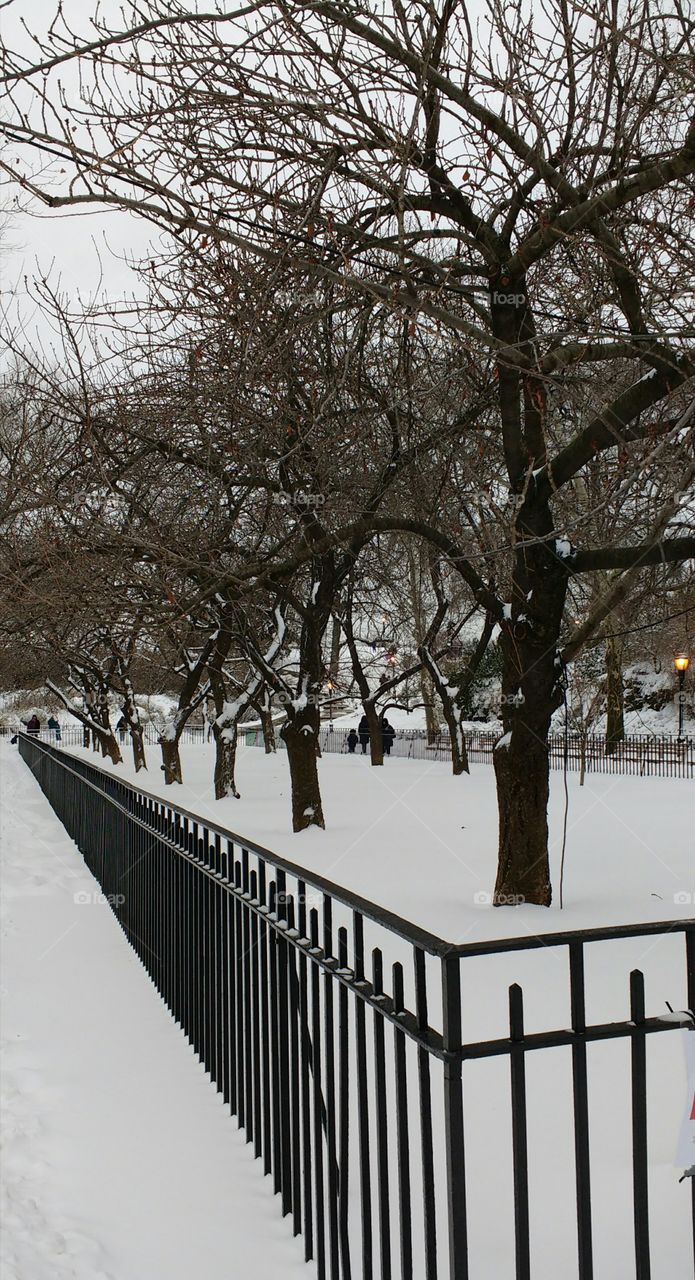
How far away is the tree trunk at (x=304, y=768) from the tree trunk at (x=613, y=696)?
43.0 feet

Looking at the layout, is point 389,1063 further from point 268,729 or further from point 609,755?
point 268,729

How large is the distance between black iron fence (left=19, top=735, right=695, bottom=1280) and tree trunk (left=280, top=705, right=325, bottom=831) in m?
8.23

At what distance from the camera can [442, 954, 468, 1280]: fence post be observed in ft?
7.33

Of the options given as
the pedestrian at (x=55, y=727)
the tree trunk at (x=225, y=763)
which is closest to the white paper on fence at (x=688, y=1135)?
the tree trunk at (x=225, y=763)

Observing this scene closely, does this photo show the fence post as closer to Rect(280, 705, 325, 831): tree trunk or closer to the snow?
the snow

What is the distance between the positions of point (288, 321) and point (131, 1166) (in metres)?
5.20

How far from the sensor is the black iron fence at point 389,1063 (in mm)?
2369

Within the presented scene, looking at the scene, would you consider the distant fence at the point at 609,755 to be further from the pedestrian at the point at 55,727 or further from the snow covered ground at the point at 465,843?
the pedestrian at the point at 55,727

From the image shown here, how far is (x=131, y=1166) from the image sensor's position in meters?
4.23

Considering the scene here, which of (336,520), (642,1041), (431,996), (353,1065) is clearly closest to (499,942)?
(642,1041)

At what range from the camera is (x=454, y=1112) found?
2258mm

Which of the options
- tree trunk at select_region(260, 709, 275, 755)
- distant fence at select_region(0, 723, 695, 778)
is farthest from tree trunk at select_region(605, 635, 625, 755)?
tree trunk at select_region(260, 709, 275, 755)

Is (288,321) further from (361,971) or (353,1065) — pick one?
(361,971)

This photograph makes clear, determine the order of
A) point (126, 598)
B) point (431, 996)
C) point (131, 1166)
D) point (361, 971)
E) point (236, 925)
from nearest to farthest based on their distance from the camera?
point (361, 971) < point (131, 1166) < point (236, 925) < point (431, 996) < point (126, 598)
